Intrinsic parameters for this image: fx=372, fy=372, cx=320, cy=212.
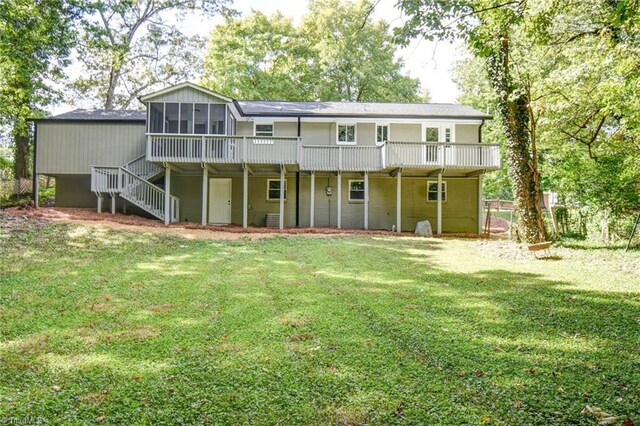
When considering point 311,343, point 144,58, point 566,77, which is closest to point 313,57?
point 144,58

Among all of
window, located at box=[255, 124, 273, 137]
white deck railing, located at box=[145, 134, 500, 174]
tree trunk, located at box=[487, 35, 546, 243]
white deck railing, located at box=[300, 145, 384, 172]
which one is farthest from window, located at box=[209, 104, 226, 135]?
tree trunk, located at box=[487, 35, 546, 243]

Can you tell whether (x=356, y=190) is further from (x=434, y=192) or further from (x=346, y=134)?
(x=434, y=192)

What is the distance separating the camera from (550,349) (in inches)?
173

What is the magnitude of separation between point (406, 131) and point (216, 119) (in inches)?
369

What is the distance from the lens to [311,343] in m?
4.49

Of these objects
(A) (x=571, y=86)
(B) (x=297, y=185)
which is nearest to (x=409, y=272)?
(A) (x=571, y=86)

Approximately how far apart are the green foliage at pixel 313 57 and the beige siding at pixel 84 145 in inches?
442

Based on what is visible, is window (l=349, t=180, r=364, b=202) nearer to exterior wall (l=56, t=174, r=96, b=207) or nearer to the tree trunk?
the tree trunk

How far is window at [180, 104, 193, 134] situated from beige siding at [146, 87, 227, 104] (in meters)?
0.30

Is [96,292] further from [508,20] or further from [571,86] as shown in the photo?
[571,86]

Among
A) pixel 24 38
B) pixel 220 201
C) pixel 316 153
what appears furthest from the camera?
pixel 220 201

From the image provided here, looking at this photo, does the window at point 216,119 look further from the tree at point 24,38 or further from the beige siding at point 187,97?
the tree at point 24,38

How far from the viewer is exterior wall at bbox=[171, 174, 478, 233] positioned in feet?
63.6

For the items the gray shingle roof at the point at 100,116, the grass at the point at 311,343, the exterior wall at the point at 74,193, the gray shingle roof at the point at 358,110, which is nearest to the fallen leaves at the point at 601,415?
the grass at the point at 311,343
